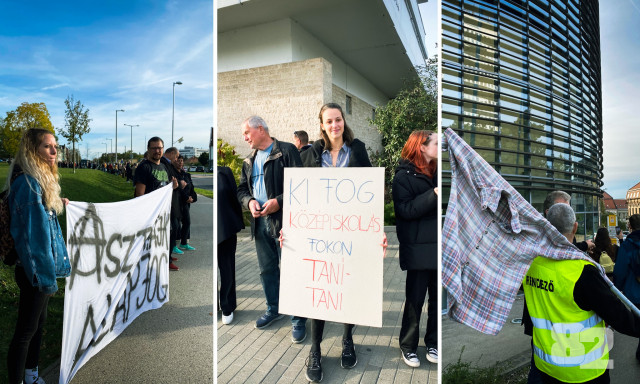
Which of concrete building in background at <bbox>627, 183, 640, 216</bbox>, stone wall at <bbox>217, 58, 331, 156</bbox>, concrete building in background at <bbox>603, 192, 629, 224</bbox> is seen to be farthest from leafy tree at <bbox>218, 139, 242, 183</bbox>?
concrete building in background at <bbox>603, 192, 629, 224</bbox>

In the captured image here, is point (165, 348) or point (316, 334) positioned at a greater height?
point (316, 334)

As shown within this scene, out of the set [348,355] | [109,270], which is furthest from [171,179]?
[348,355]

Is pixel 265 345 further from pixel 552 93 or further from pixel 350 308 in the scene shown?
pixel 552 93

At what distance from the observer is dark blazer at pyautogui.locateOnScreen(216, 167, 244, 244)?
2176 mm

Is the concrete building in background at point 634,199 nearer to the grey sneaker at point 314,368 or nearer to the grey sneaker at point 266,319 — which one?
the grey sneaker at point 314,368

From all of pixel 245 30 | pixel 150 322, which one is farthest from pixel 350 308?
pixel 150 322

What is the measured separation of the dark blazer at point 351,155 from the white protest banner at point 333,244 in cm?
15

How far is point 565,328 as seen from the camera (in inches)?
64.1

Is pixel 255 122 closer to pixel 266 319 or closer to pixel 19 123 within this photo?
pixel 266 319

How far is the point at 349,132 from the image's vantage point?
1.86 metres

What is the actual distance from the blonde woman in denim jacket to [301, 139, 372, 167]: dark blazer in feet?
4.65

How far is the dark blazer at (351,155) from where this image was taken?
1.83 m

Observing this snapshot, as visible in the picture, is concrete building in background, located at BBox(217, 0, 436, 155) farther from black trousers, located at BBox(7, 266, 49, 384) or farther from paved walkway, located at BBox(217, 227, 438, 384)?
black trousers, located at BBox(7, 266, 49, 384)

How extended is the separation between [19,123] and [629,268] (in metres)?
4.66
